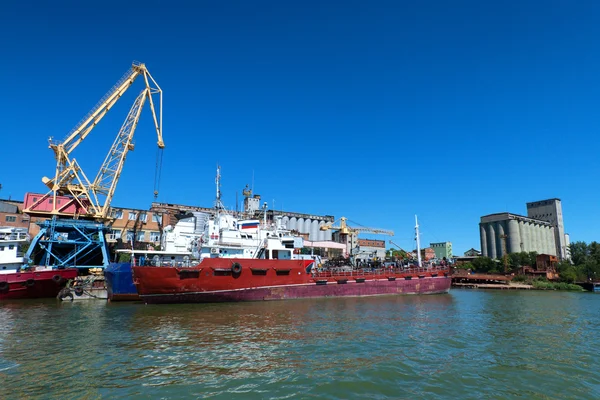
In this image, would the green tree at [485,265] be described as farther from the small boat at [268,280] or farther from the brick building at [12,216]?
the brick building at [12,216]

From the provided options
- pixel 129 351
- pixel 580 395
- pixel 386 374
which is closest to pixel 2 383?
pixel 129 351

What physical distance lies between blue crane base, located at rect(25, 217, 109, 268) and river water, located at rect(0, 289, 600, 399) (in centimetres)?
2001

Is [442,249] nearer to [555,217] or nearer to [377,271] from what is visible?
[555,217]

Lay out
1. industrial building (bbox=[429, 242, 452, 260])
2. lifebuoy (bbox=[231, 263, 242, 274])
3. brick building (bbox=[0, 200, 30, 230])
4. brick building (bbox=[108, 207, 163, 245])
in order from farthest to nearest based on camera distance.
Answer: industrial building (bbox=[429, 242, 452, 260])
brick building (bbox=[108, 207, 163, 245])
brick building (bbox=[0, 200, 30, 230])
lifebuoy (bbox=[231, 263, 242, 274])

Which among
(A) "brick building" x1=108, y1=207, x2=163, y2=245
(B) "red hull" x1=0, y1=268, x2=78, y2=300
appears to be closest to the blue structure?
(B) "red hull" x1=0, y1=268, x2=78, y2=300

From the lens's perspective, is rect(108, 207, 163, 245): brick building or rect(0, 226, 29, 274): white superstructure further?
rect(108, 207, 163, 245): brick building

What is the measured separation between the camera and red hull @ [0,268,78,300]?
29.7 meters

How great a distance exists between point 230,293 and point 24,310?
13.3m

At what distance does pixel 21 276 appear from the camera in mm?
30203

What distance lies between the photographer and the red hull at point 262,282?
2517 centimetres

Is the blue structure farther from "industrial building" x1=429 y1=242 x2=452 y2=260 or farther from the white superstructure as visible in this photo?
"industrial building" x1=429 y1=242 x2=452 y2=260

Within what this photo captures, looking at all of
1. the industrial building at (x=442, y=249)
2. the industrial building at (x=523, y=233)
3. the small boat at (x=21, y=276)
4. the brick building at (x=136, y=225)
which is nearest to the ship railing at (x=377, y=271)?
the small boat at (x=21, y=276)

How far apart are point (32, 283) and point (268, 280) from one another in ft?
67.9

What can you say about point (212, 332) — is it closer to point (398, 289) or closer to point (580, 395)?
point (580, 395)
